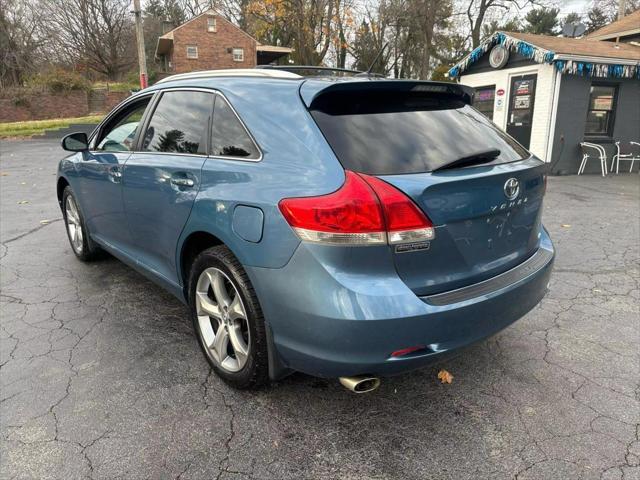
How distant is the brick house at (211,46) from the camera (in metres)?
39.3

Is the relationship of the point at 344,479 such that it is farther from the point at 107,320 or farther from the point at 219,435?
the point at 107,320

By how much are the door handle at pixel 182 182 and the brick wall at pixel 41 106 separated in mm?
31202

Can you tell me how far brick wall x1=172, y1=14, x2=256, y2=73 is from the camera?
3938 cm

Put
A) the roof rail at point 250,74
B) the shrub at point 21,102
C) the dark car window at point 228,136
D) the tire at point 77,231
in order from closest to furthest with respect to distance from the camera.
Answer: the dark car window at point 228,136
the roof rail at point 250,74
the tire at point 77,231
the shrub at point 21,102

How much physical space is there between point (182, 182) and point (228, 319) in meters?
0.81

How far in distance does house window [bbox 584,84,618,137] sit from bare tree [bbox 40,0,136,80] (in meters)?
43.4

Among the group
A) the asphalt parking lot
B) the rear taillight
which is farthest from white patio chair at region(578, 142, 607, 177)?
the rear taillight

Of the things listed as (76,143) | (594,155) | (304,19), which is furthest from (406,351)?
(304,19)

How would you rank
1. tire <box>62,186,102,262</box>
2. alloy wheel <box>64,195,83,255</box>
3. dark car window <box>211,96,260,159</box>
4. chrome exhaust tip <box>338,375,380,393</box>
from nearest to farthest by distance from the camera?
chrome exhaust tip <box>338,375,380,393</box> → dark car window <box>211,96,260,159</box> → tire <box>62,186,102,262</box> → alloy wheel <box>64,195,83,255</box>

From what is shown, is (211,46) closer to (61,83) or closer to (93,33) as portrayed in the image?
(93,33)

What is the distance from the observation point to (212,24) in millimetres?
39906

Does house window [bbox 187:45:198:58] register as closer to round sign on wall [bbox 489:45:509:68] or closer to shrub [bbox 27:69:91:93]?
shrub [bbox 27:69:91:93]

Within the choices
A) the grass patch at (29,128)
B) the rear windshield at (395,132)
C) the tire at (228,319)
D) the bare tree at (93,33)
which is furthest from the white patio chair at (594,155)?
the bare tree at (93,33)

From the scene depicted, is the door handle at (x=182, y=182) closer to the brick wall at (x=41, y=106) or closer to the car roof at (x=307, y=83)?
the car roof at (x=307, y=83)
